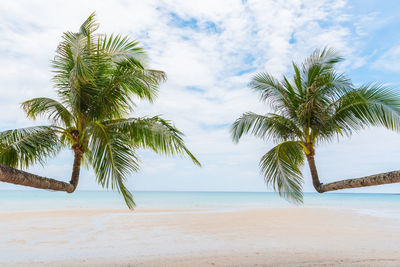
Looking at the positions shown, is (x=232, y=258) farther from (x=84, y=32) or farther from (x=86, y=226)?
(x=86, y=226)

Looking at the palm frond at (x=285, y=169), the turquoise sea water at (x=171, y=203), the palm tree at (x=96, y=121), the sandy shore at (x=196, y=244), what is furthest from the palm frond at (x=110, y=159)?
the turquoise sea water at (x=171, y=203)

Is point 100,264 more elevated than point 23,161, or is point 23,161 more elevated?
point 23,161

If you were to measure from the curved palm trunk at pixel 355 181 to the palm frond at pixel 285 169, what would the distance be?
271mm

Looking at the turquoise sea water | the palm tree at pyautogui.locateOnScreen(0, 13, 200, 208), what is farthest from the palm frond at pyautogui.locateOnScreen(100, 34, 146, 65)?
the turquoise sea water

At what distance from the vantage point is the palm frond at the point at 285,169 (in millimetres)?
5631

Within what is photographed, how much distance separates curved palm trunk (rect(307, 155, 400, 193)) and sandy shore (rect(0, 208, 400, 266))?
2.78 metres

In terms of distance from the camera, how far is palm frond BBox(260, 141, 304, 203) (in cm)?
563

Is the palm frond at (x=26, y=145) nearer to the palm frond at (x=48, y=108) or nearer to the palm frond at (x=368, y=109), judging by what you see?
the palm frond at (x=48, y=108)

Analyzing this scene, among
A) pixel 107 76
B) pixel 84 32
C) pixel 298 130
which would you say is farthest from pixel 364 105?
pixel 84 32

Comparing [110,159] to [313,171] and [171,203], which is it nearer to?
[313,171]

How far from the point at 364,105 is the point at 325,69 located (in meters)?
1.34

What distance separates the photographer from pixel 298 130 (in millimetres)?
6145

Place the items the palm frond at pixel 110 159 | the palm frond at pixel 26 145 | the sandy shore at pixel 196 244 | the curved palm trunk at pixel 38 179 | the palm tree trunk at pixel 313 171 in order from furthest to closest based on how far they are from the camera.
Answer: the sandy shore at pixel 196 244 → the palm tree trunk at pixel 313 171 → the palm frond at pixel 26 145 → the palm frond at pixel 110 159 → the curved palm trunk at pixel 38 179

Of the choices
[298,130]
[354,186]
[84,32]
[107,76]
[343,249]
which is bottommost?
[343,249]
